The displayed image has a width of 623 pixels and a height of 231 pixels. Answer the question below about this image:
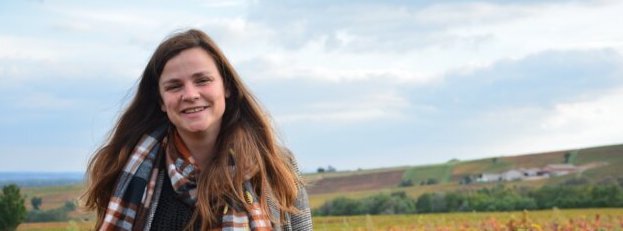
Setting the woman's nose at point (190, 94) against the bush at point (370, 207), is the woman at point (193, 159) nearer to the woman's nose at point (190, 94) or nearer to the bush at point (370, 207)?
the woman's nose at point (190, 94)

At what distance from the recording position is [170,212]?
3.62 metres

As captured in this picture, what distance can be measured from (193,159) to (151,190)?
0.68ft

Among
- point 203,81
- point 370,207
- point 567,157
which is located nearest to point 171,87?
point 203,81

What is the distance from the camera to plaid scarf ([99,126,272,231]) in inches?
141

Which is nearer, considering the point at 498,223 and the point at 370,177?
the point at 498,223

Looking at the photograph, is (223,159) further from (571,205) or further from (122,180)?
(571,205)

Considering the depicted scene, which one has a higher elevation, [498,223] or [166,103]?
[166,103]

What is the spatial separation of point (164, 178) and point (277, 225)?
48 cm

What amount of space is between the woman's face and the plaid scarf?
0.17 metres

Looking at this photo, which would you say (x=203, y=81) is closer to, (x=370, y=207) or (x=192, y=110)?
(x=192, y=110)

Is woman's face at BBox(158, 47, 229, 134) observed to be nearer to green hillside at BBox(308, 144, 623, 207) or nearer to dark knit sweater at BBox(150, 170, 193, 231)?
dark knit sweater at BBox(150, 170, 193, 231)

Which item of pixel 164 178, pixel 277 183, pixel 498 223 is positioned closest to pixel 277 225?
pixel 277 183

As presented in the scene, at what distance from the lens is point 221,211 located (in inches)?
142

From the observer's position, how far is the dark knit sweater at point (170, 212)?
3588mm
